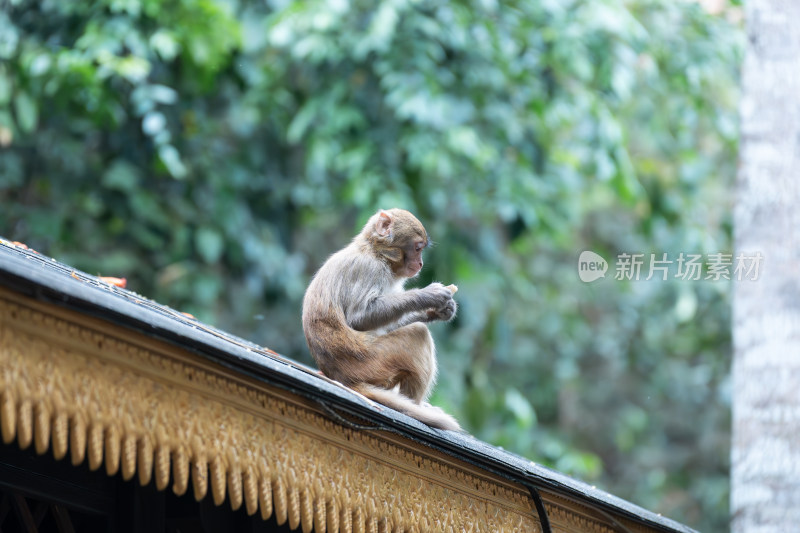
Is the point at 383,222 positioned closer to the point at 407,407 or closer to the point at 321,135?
the point at 407,407

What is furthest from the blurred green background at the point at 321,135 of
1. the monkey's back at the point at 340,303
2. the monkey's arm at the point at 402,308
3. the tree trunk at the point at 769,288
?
the monkey's arm at the point at 402,308

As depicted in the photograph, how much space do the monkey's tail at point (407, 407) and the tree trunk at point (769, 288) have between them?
7.68ft

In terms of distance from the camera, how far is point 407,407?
13.0 feet

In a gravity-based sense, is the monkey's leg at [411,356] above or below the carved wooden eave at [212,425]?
above

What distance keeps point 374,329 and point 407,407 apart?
0.58 metres

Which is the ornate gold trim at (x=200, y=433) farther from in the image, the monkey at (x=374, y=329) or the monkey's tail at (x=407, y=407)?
the monkey at (x=374, y=329)

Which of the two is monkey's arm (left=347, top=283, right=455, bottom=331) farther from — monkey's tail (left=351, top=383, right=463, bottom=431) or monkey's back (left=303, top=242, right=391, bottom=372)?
monkey's tail (left=351, top=383, right=463, bottom=431)

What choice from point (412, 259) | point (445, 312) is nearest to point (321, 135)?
point (412, 259)

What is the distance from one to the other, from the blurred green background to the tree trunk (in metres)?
2.84

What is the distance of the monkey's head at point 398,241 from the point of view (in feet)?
15.9

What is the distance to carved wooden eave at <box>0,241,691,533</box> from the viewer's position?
229 centimetres

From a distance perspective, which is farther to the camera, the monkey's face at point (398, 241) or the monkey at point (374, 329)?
the monkey's face at point (398, 241)
